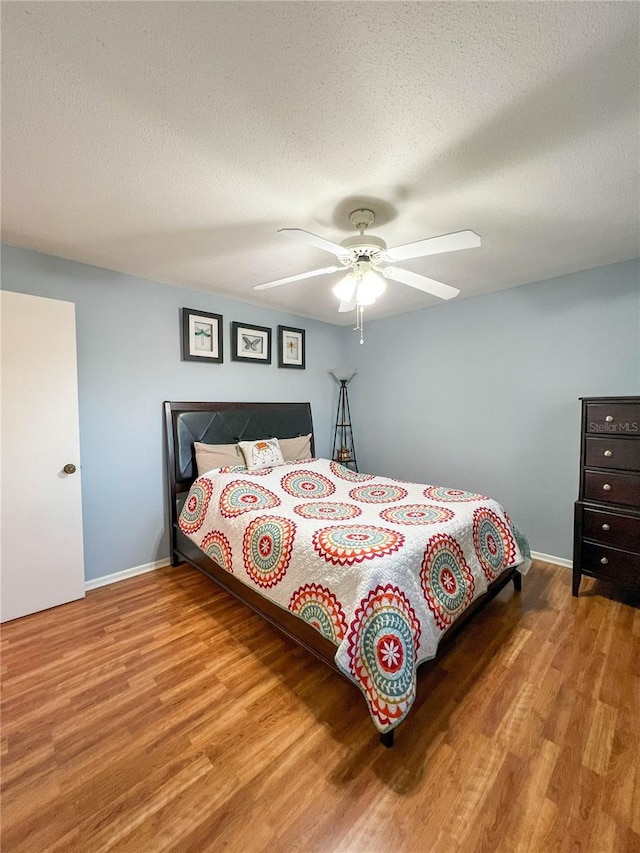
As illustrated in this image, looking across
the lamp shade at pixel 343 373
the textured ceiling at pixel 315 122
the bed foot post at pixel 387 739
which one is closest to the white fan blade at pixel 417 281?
the textured ceiling at pixel 315 122

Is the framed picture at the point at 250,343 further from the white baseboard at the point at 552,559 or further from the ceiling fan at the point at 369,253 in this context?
the white baseboard at the point at 552,559

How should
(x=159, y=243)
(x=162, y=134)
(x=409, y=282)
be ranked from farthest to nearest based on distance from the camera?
(x=159, y=243) → (x=409, y=282) → (x=162, y=134)

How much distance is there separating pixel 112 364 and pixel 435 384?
2.92 metres

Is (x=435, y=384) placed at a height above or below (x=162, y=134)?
below

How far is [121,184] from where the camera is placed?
159 cm

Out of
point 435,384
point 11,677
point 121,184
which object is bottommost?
point 11,677

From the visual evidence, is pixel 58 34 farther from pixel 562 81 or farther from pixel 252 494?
pixel 252 494

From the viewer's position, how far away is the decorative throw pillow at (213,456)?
9.63ft

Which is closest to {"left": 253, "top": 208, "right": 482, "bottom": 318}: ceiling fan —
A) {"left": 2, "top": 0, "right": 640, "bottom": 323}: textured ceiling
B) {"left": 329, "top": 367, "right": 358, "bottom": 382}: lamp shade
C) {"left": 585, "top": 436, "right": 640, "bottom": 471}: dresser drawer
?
{"left": 2, "top": 0, "right": 640, "bottom": 323}: textured ceiling

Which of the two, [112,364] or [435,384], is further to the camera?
[435,384]

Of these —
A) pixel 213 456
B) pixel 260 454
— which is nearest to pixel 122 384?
pixel 213 456

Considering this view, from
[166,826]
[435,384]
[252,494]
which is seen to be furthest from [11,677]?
[435,384]

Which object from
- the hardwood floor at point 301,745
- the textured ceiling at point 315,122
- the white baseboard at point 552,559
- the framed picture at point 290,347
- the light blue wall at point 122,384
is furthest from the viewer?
the framed picture at point 290,347

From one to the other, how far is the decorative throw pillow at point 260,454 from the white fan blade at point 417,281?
179 centimetres
